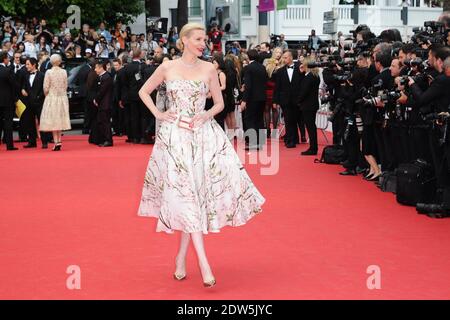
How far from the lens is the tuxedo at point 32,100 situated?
2155cm

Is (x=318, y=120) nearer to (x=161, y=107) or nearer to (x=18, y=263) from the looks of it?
(x=161, y=107)

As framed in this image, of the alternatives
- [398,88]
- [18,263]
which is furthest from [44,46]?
[18,263]

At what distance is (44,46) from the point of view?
3023cm

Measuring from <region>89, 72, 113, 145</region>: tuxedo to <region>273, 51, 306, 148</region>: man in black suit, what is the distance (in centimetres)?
352

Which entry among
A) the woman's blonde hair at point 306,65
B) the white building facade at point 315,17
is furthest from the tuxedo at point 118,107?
the white building facade at point 315,17

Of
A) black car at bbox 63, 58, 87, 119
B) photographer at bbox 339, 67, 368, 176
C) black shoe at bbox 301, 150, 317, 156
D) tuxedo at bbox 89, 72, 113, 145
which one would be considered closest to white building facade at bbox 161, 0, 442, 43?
black car at bbox 63, 58, 87, 119

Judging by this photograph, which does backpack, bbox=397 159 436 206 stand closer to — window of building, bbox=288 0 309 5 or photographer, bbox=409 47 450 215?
photographer, bbox=409 47 450 215

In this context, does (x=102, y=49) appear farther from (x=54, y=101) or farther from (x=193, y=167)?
(x=193, y=167)

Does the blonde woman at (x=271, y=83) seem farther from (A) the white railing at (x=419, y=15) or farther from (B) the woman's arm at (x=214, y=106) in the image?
(A) the white railing at (x=419, y=15)

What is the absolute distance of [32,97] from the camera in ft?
70.8

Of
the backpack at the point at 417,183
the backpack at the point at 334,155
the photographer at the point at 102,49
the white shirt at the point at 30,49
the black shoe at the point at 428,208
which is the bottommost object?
the backpack at the point at 334,155

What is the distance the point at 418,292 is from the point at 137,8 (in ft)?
112

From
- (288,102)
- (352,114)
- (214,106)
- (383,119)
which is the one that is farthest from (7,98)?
(214,106)

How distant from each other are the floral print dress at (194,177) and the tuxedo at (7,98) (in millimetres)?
12703
